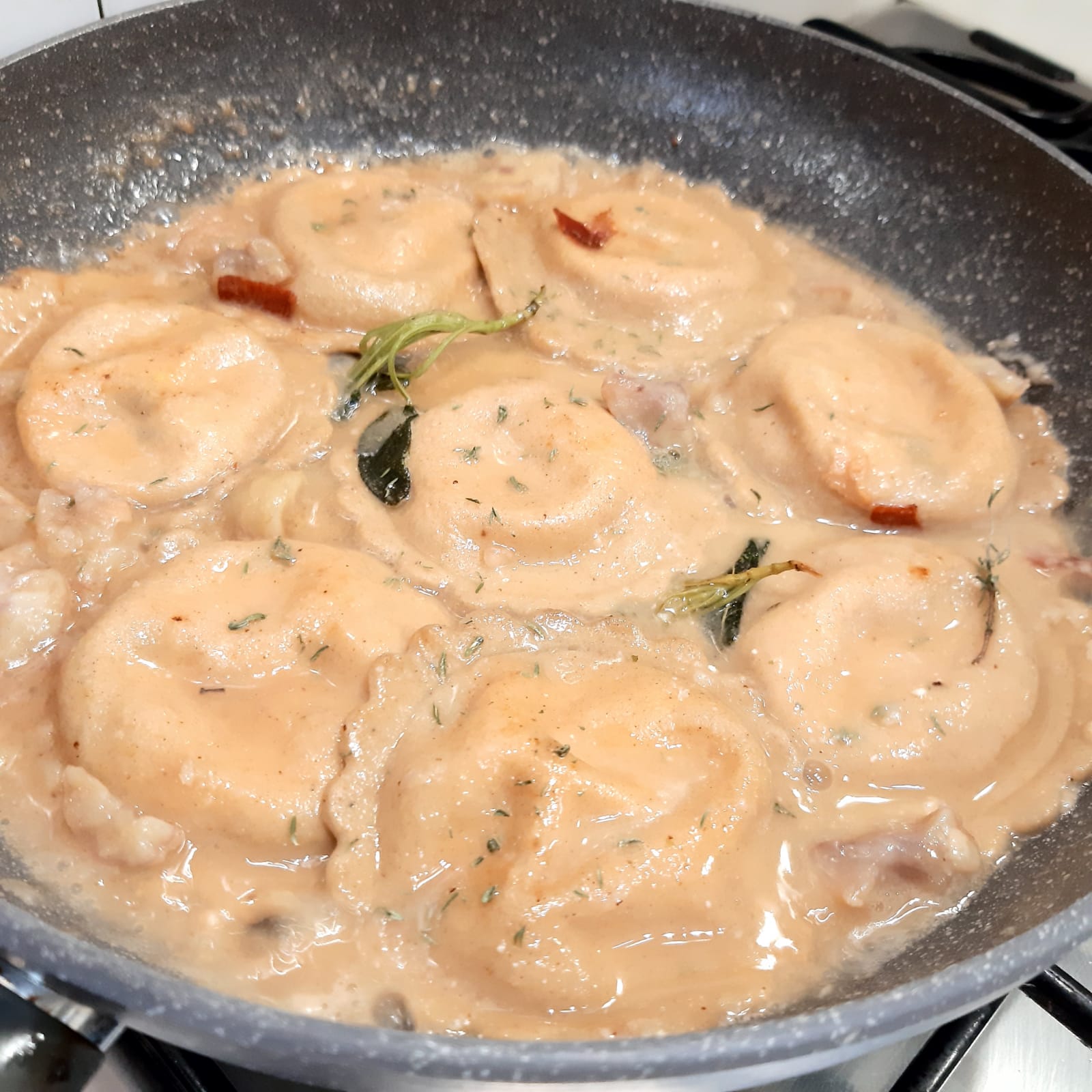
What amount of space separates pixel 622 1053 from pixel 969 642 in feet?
4.28

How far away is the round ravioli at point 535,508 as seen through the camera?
218 centimetres

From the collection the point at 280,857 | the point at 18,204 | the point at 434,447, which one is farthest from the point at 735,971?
the point at 18,204

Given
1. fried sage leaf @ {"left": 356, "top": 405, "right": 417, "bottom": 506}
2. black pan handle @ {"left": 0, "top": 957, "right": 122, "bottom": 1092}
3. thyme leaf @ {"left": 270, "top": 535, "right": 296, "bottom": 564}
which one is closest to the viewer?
black pan handle @ {"left": 0, "top": 957, "right": 122, "bottom": 1092}

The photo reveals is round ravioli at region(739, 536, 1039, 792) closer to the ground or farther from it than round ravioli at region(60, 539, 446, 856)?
farther from it

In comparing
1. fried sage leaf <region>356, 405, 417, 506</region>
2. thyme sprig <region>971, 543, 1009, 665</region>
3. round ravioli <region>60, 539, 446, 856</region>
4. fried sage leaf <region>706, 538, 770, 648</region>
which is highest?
thyme sprig <region>971, 543, 1009, 665</region>

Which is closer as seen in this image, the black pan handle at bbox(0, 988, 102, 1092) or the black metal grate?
the black pan handle at bbox(0, 988, 102, 1092)

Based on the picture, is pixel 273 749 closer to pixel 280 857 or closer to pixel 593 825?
pixel 280 857

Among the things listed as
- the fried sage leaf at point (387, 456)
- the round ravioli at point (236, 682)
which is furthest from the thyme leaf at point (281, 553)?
the fried sage leaf at point (387, 456)

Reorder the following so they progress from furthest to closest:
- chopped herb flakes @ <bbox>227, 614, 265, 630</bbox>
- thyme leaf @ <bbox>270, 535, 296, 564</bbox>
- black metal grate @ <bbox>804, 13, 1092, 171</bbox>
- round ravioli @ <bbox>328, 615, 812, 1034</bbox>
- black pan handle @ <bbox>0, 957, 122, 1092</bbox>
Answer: black metal grate @ <bbox>804, 13, 1092, 171</bbox> < thyme leaf @ <bbox>270, 535, 296, 564</bbox> < chopped herb flakes @ <bbox>227, 614, 265, 630</bbox> < round ravioli @ <bbox>328, 615, 812, 1034</bbox> < black pan handle @ <bbox>0, 957, 122, 1092</bbox>

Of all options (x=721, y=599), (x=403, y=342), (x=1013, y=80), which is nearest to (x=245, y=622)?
(x=403, y=342)

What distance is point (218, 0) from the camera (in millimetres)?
2799

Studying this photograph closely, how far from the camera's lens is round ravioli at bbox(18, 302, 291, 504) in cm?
219

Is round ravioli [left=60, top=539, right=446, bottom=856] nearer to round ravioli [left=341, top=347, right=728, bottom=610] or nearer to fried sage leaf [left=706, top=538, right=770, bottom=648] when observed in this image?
round ravioli [left=341, top=347, right=728, bottom=610]

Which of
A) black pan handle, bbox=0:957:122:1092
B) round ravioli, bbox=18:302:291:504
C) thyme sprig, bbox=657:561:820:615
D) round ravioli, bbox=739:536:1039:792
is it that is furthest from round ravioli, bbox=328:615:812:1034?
round ravioli, bbox=18:302:291:504
